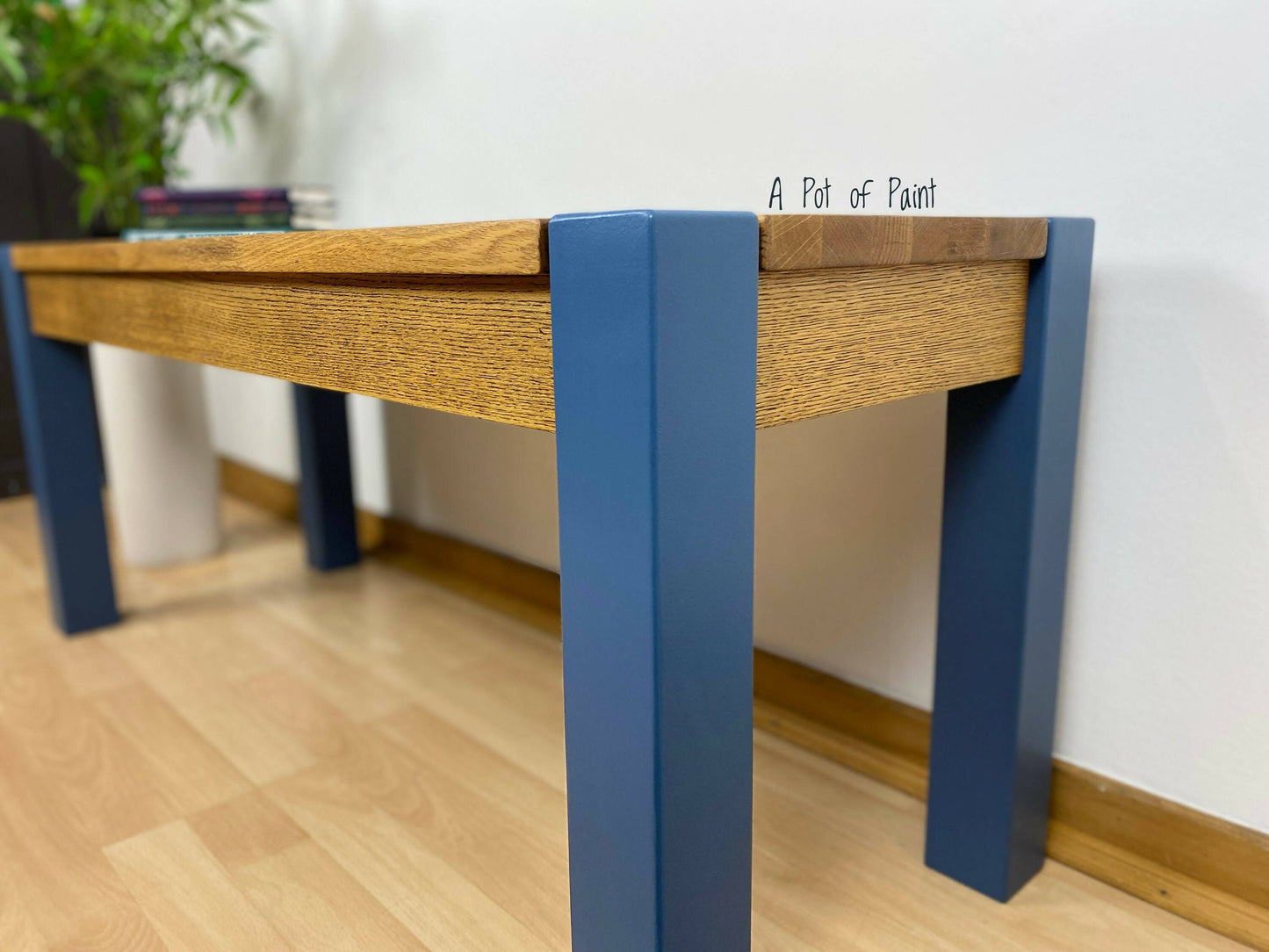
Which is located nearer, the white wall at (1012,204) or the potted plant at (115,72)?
the white wall at (1012,204)

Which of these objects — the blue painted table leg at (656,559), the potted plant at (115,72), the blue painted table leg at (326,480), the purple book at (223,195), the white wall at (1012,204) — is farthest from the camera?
the blue painted table leg at (326,480)

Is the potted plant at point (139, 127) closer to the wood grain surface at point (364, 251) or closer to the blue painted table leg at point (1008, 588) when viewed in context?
the wood grain surface at point (364, 251)

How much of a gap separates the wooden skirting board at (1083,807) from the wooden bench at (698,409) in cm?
5

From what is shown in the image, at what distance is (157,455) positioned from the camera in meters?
1.70

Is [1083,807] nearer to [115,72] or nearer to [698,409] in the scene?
[698,409]

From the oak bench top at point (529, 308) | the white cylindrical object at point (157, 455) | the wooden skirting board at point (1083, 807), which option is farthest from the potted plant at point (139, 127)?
the oak bench top at point (529, 308)

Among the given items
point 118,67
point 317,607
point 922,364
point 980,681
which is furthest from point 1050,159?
point 118,67

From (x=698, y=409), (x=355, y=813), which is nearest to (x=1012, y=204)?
(x=698, y=409)

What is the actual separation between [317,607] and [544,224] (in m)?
1.19

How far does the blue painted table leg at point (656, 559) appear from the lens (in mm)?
490

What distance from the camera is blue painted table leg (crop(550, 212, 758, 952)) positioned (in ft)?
1.61

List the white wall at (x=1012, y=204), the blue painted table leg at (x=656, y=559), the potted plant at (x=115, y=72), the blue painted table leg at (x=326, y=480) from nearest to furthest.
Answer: the blue painted table leg at (x=656, y=559), the white wall at (x=1012, y=204), the potted plant at (x=115, y=72), the blue painted table leg at (x=326, y=480)

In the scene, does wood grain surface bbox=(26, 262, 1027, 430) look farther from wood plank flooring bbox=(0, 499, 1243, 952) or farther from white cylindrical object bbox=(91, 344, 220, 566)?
white cylindrical object bbox=(91, 344, 220, 566)

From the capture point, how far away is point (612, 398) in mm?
503
